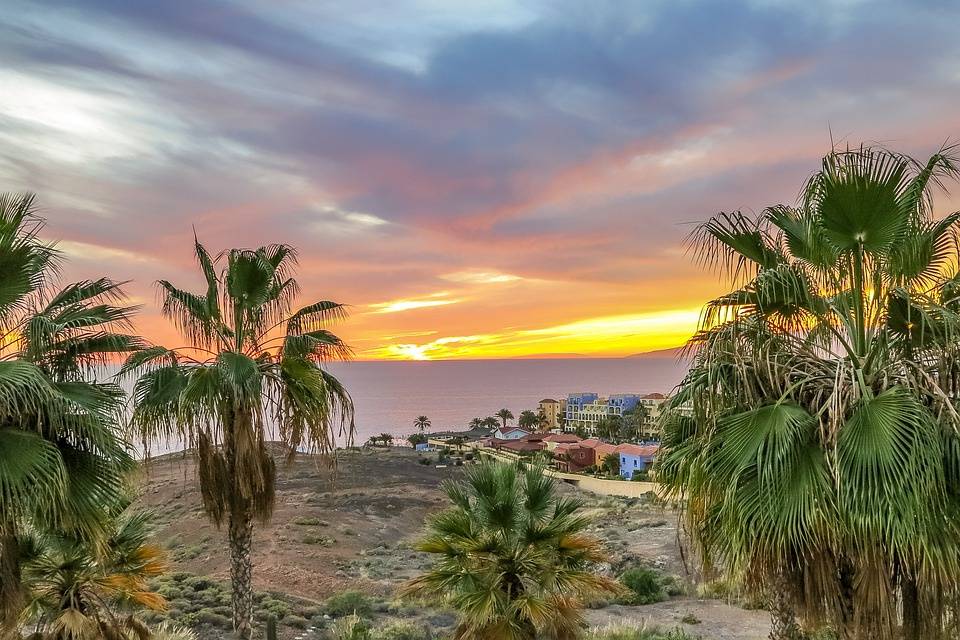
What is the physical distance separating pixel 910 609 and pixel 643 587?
39.7 feet

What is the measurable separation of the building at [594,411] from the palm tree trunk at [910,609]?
316ft

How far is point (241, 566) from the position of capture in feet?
32.7

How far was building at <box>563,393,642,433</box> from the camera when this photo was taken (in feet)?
337

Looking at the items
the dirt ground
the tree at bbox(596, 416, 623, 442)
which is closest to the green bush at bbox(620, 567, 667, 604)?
the dirt ground

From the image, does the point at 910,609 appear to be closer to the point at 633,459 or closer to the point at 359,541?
the point at 359,541

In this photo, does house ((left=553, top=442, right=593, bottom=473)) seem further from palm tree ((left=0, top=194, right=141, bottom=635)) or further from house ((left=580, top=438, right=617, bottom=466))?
palm tree ((left=0, top=194, right=141, bottom=635))

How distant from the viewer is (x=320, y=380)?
924cm

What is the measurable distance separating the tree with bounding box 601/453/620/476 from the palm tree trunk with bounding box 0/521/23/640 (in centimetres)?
5612

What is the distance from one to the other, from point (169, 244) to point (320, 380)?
11.9 meters

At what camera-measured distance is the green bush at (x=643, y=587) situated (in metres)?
15.7

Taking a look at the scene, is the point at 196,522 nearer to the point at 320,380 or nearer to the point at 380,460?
the point at 320,380

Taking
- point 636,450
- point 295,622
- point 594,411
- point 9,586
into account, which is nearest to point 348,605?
point 295,622

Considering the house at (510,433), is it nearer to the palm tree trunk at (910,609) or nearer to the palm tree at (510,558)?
the palm tree at (510,558)

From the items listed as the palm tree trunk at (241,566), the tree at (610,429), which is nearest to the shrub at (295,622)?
the palm tree trunk at (241,566)
